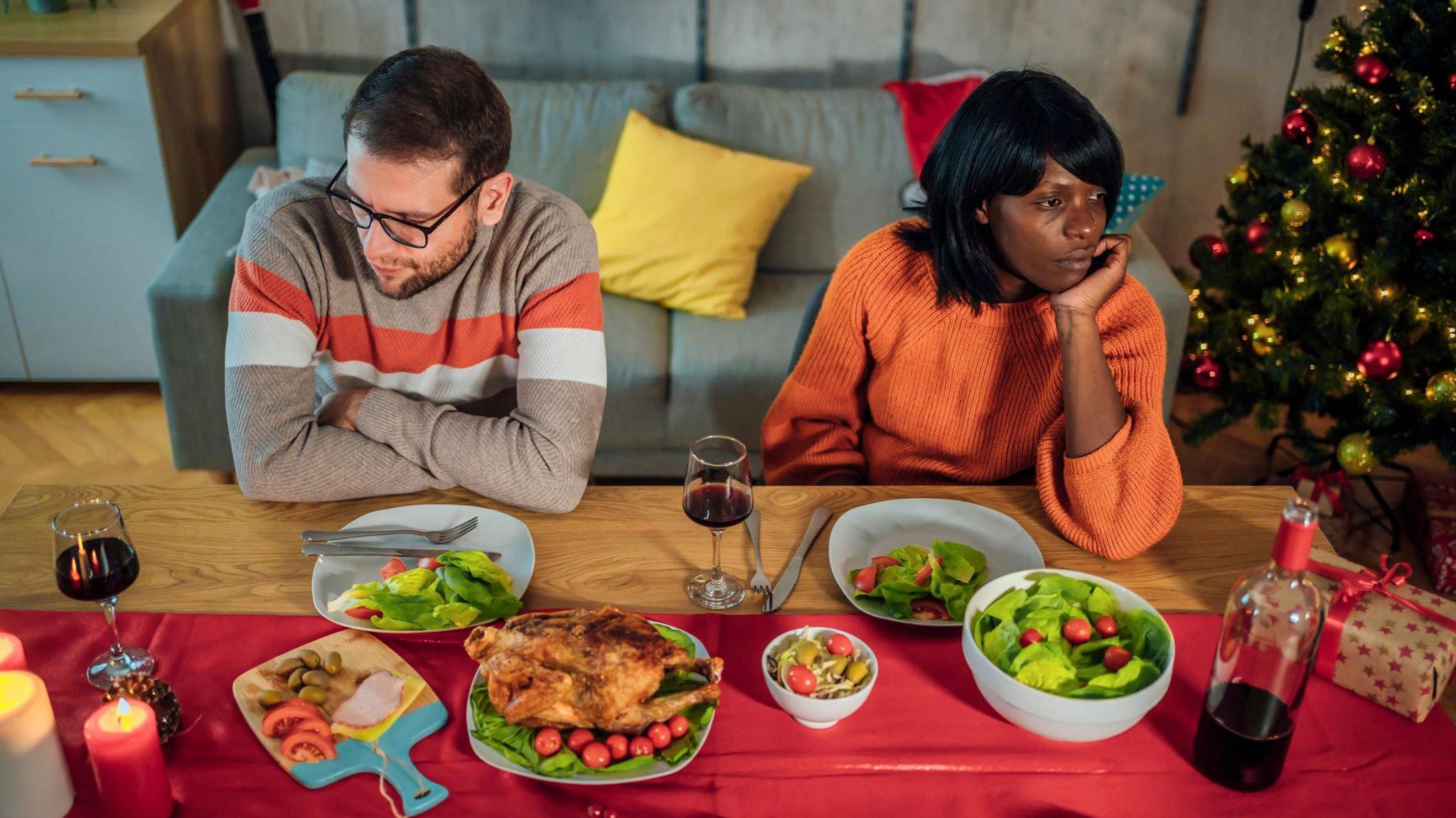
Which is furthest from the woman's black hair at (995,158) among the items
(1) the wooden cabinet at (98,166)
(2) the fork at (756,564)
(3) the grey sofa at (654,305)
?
(1) the wooden cabinet at (98,166)

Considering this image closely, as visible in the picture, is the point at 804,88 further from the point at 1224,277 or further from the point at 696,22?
the point at 1224,277

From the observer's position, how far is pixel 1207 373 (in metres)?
2.92

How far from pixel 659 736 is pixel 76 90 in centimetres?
261

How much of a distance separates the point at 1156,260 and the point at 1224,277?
0.67 feet

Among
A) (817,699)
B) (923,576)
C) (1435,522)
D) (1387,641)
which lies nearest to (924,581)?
(923,576)

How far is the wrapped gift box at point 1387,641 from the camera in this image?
1.16 meters

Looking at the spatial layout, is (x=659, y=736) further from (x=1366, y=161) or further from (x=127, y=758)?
(x=1366, y=161)

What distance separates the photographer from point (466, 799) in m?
1.05

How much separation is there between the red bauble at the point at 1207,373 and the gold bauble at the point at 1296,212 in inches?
16.1

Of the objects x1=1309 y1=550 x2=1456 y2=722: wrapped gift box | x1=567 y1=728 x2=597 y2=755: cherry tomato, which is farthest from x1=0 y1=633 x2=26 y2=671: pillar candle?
x1=1309 y1=550 x2=1456 y2=722: wrapped gift box

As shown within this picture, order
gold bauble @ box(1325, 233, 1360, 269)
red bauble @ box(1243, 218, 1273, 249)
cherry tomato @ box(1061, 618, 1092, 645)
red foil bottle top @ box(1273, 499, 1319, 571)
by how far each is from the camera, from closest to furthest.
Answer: red foil bottle top @ box(1273, 499, 1319, 571)
cherry tomato @ box(1061, 618, 1092, 645)
gold bauble @ box(1325, 233, 1360, 269)
red bauble @ box(1243, 218, 1273, 249)

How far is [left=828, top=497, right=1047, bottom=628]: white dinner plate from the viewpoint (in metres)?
1.38

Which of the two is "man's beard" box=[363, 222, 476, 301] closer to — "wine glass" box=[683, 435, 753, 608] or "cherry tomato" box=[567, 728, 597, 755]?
"wine glass" box=[683, 435, 753, 608]

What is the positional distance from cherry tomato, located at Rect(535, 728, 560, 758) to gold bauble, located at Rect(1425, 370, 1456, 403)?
7.00 ft
